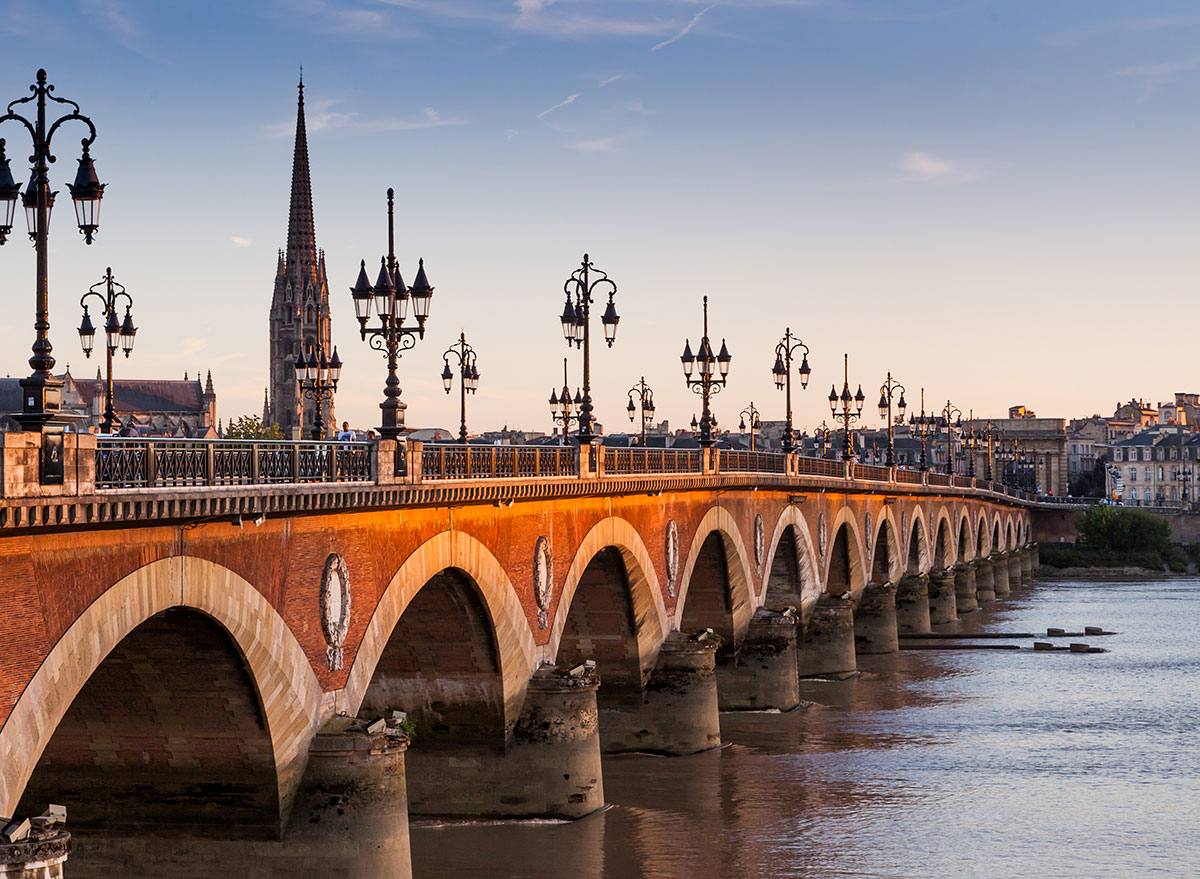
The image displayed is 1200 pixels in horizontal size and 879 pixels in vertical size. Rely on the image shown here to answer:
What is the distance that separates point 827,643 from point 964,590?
36.1m

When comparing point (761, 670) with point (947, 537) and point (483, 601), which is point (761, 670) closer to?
point (483, 601)

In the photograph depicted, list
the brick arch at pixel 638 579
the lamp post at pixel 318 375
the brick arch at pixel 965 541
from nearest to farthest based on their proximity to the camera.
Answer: the lamp post at pixel 318 375 < the brick arch at pixel 638 579 < the brick arch at pixel 965 541

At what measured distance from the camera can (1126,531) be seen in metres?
119

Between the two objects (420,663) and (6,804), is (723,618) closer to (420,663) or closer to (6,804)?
(420,663)

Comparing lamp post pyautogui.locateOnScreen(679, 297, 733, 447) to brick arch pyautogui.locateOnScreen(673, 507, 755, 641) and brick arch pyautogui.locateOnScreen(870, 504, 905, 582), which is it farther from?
brick arch pyautogui.locateOnScreen(870, 504, 905, 582)

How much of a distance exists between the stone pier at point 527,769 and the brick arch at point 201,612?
7701mm

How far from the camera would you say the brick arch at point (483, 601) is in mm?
22938

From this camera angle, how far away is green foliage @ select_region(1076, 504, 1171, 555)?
4665 inches

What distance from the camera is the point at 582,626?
37062 mm

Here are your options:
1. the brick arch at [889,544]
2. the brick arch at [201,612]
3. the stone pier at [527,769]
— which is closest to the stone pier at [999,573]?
the brick arch at [889,544]

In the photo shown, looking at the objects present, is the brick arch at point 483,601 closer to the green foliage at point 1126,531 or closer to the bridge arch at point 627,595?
the bridge arch at point 627,595

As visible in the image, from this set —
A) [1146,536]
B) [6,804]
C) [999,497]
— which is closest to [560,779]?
[6,804]

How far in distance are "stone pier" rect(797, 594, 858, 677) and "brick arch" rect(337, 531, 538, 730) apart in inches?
968

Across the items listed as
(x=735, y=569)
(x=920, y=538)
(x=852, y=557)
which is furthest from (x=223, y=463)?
(x=920, y=538)
